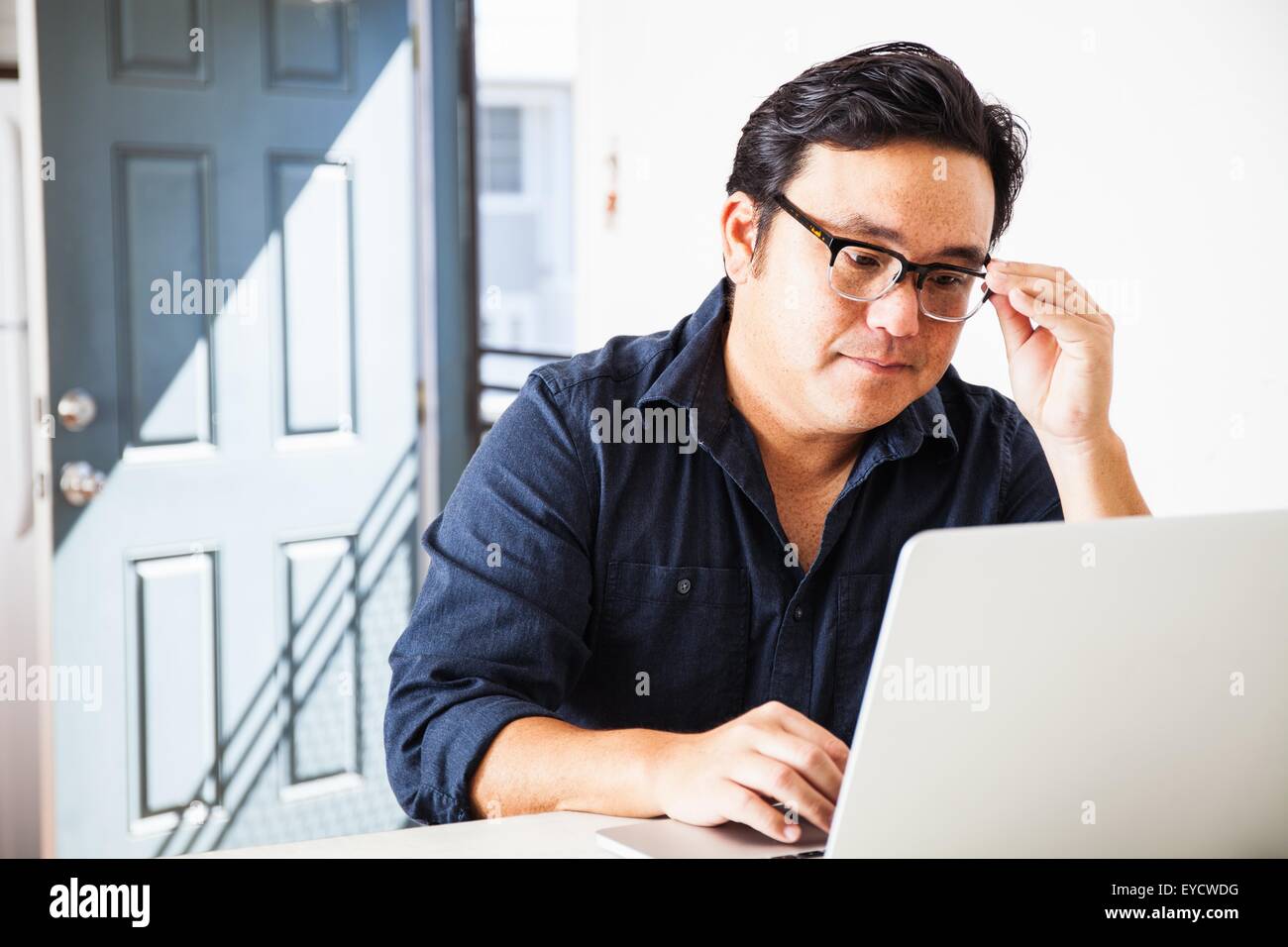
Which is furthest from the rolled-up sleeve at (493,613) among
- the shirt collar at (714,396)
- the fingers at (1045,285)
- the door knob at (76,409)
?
the door knob at (76,409)

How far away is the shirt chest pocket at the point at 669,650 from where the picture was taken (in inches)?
54.6

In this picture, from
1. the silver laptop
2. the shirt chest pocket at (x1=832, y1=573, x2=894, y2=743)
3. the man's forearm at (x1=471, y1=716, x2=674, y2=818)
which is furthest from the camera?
the shirt chest pocket at (x1=832, y1=573, x2=894, y2=743)

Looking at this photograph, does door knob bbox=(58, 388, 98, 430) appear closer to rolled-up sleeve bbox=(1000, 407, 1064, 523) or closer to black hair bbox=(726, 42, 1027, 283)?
black hair bbox=(726, 42, 1027, 283)

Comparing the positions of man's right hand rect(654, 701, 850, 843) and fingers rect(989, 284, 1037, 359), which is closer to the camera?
man's right hand rect(654, 701, 850, 843)

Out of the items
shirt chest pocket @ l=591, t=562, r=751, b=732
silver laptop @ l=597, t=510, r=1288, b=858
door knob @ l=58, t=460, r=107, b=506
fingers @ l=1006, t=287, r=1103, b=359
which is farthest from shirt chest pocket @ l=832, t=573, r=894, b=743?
door knob @ l=58, t=460, r=107, b=506

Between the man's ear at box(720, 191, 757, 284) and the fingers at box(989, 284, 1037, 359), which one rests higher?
the man's ear at box(720, 191, 757, 284)

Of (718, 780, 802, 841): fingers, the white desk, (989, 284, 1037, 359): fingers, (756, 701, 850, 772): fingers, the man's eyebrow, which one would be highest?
the man's eyebrow

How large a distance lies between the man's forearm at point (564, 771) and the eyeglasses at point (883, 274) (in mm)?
508

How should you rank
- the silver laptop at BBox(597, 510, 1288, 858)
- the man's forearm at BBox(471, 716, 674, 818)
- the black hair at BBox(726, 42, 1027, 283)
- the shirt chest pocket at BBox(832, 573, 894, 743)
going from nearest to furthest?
the silver laptop at BBox(597, 510, 1288, 858), the man's forearm at BBox(471, 716, 674, 818), the black hair at BBox(726, 42, 1027, 283), the shirt chest pocket at BBox(832, 573, 894, 743)

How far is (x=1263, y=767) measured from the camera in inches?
33.5

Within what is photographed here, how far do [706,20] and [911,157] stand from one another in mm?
1366

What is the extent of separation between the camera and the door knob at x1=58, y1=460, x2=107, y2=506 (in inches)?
92.7

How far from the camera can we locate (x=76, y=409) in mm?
2346

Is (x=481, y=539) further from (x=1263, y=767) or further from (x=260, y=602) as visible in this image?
(x=260, y=602)
